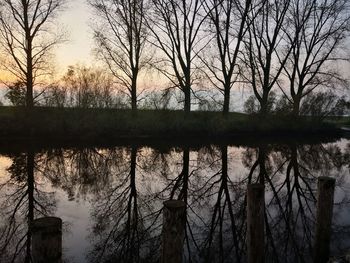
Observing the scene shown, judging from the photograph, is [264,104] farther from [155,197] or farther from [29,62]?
[155,197]

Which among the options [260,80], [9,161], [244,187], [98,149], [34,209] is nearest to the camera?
[34,209]

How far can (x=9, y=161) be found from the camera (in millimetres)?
19766

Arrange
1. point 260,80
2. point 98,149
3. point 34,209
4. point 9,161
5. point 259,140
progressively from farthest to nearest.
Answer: point 260,80 → point 259,140 → point 98,149 → point 9,161 → point 34,209

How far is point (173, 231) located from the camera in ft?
18.5

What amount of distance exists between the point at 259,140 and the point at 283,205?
2010 cm

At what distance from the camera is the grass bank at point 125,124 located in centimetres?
2719

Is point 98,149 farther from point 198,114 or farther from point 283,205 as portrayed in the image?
point 283,205

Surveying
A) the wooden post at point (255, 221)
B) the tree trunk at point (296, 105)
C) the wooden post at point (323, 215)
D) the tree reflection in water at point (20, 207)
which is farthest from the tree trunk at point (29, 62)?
the tree trunk at point (296, 105)

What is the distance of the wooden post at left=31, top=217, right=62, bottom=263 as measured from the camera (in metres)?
4.62

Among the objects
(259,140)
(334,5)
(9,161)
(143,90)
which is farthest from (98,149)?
(334,5)

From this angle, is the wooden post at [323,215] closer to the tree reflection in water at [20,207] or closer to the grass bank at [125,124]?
the tree reflection in water at [20,207]

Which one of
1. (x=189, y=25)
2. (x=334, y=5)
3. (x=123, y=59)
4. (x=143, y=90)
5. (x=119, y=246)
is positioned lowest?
(x=119, y=246)

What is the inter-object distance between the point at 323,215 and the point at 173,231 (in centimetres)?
360

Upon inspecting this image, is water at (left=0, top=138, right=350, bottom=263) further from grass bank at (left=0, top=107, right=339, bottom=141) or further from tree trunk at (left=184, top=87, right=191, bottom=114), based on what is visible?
tree trunk at (left=184, top=87, right=191, bottom=114)
